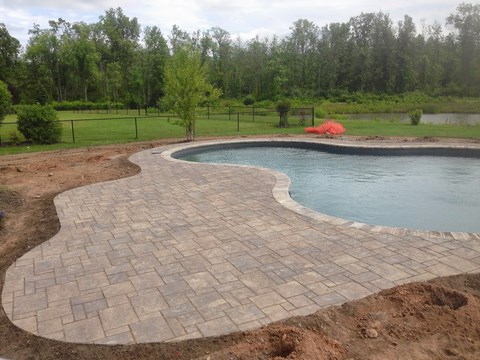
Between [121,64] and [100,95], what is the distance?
5.12 m

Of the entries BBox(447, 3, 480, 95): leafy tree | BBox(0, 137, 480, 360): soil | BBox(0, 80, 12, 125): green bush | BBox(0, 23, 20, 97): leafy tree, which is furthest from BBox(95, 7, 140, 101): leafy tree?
BBox(0, 137, 480, 360): soil

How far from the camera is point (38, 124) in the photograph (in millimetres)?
14422

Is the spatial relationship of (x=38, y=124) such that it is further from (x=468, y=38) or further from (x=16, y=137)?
(x=468, y=38)

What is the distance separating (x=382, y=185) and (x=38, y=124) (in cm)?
1238

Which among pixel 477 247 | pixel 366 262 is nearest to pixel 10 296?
pixel 366 262

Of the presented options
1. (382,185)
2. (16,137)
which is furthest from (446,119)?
(16,137)

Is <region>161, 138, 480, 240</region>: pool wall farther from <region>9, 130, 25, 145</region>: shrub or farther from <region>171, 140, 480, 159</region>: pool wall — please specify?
<region>9, 130, 25, 145</region>: shrub

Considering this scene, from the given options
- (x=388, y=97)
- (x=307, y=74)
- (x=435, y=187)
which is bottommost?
(x=435, y=187)

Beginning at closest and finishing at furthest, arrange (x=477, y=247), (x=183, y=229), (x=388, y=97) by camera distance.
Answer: (x=477, y=247)
(x=183, y=229)
(x=388, y=97)

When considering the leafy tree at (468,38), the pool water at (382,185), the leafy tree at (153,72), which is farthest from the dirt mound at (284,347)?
the leafy tree at (468,38)

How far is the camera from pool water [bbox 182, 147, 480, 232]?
688 cm

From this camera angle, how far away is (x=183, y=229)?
520 centimetres

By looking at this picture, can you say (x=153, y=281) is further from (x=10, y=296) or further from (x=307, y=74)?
(x=307, y=74)

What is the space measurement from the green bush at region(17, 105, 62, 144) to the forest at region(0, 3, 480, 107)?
30.6 m
